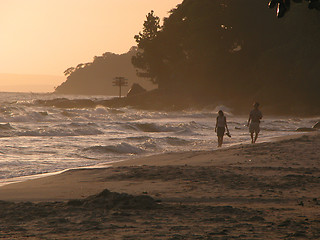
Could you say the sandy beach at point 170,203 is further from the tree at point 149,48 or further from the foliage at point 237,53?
the tree at point 149,48

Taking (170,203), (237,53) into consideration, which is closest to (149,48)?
(237,53)

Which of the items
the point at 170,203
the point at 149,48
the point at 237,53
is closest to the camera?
the point at 170,203

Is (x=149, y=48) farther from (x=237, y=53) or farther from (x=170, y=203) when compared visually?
(x=170, y=203)

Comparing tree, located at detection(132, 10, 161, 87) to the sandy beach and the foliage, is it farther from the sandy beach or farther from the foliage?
the sandy beach

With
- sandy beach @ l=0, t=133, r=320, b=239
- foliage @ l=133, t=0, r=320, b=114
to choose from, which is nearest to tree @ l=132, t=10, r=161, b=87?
foliage @ l=133, t=0, r=320, b=114

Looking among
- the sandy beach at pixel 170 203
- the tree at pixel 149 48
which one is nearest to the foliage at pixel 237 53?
the tree at pixel 149 48

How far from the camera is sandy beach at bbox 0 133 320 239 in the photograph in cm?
564

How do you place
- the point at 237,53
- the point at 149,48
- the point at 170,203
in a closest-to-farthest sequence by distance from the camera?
the point at 170,203 < the point at 237,53 < the point at 149,48

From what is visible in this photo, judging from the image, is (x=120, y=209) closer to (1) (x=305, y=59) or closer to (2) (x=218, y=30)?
(1) (x=305, y=59)

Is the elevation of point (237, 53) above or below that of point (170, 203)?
above

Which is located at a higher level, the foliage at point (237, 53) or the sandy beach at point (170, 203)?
the foliage at point (237, 53)

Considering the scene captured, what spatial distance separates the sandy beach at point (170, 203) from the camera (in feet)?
18.5

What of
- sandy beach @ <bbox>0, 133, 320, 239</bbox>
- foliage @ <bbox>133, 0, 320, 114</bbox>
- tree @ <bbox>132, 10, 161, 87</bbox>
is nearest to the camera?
sandy beach @ <bbox>0, 133, 320, 239</bbox>

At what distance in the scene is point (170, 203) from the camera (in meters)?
7.27
